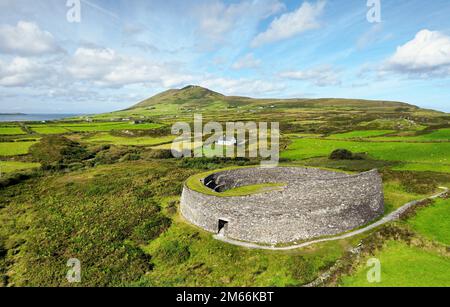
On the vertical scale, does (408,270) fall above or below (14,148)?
below

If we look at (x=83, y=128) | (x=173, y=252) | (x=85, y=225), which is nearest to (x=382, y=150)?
(x=173, y=252)

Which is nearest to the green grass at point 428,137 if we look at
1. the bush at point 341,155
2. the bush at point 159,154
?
the bush at point 341,155

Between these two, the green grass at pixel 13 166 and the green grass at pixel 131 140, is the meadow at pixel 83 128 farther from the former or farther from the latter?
the green grass at pixel 13 166

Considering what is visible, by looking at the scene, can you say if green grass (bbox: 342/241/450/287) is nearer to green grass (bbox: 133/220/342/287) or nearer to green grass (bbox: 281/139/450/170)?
green grass (bbox: 133/220/342/287)

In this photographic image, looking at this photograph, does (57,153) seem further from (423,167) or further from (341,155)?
(423,167)

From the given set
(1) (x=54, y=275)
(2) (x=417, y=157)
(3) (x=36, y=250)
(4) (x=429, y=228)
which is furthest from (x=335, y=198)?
(2) (x=417, y=157)

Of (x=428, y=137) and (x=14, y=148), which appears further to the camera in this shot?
(x=14, y=148)

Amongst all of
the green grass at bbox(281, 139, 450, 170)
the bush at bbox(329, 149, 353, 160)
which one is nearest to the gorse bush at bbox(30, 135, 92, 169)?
the green grass at bbox(281, 139, 450, 170)
